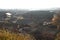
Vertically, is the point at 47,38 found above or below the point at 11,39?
below

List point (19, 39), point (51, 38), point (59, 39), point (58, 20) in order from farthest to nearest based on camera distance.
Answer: point (58, 20) → point (51, 38) → point (59, 39) → point (19, 39)

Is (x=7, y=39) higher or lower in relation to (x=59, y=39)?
higher

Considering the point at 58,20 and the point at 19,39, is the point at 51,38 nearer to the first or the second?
the point at 19,39

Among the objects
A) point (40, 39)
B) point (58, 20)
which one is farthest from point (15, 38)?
point (58, 20)

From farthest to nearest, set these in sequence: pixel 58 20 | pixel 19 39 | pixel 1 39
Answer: pixel 58 20, pixel 19 39, pixel 1 39

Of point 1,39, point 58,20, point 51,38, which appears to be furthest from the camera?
point 58,20

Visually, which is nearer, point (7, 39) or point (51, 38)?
point (7, 39)

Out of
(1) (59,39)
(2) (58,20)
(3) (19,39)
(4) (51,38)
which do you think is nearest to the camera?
(3) (19,39)

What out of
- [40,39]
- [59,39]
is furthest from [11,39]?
[40,39]

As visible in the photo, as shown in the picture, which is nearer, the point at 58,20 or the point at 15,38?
the point at 15,38

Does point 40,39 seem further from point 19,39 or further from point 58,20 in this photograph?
point 58,20
